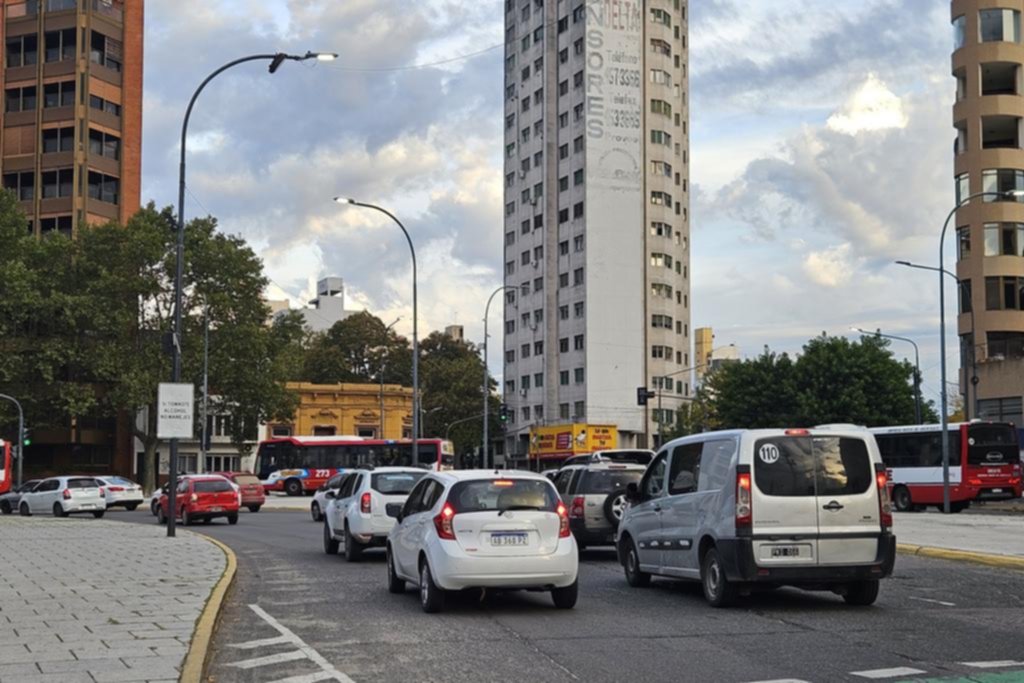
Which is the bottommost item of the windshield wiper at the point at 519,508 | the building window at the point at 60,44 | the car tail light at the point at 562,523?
the car tail light at the point at 562,523

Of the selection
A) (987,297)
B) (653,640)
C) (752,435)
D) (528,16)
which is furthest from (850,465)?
(528,16)

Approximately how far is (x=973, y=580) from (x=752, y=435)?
206 inches

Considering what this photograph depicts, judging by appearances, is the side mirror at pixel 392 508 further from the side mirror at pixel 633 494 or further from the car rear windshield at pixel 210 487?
the car rear windshield at pixel 210 487

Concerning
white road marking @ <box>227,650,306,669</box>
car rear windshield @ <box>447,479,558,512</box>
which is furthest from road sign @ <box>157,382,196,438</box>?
white road marking @ <box>227,650,306,669</box>

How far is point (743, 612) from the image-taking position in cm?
1345

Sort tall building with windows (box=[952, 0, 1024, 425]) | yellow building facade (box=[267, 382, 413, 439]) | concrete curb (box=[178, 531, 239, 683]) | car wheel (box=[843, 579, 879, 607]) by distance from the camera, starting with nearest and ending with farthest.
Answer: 1. concrete curb (box=[178, 531, 239, 683])
2. car wheel (box=[843, 579, 879, 607])
3. tall building with windows (box=[952, 0, 1024, 425])
4. yellow building facade (box=[267, 382, 413, 439])

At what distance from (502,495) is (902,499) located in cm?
3588

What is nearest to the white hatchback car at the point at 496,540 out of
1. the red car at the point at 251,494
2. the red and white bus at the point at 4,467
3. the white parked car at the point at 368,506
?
the white parked car at the point at 368,506

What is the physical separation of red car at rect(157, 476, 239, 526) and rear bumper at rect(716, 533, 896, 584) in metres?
27.1

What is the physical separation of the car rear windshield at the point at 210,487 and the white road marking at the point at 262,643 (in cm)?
2772

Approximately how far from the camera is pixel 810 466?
1370 centimetres

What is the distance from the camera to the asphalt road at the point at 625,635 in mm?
9617

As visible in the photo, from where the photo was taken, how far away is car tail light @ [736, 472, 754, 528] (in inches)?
530

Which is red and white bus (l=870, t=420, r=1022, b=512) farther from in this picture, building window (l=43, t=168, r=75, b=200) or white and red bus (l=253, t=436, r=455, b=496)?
building window (l=43, t=168, r=75, b=200)
